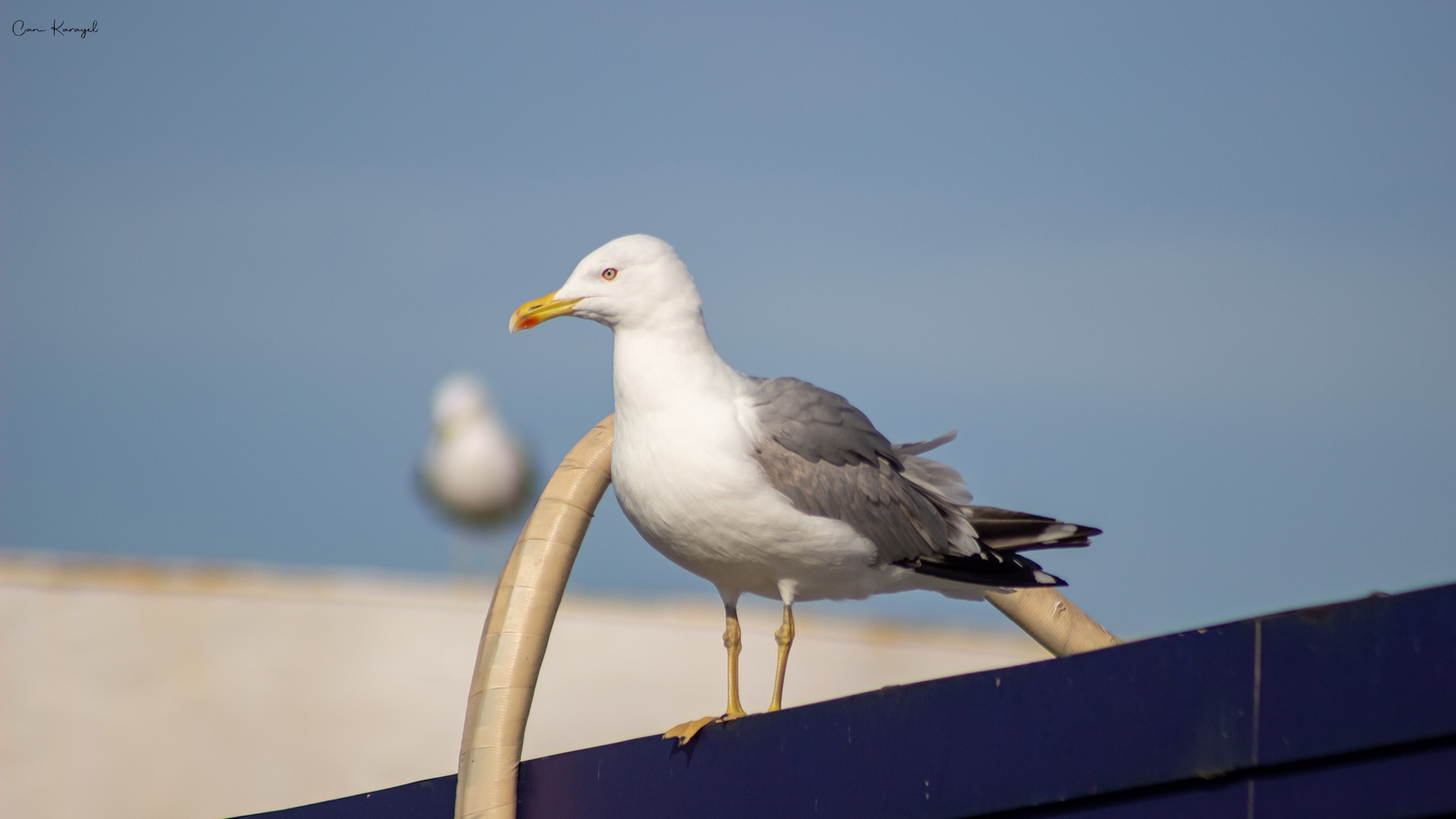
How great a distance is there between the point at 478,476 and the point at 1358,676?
1481cm

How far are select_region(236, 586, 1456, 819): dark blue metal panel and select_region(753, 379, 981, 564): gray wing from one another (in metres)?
0.68

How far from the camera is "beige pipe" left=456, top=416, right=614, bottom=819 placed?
Answer: 13.0ft

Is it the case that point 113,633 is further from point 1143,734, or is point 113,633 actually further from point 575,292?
point 1143,734

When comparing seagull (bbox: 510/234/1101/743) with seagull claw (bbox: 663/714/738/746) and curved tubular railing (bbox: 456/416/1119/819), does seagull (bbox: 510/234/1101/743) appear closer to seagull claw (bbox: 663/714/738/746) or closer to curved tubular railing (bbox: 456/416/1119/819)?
seagull claw (bbox: 663/714/738/746)

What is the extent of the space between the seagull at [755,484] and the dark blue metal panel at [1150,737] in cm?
32

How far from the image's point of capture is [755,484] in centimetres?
386

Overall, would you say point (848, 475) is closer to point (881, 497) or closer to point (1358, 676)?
point (881, 497)

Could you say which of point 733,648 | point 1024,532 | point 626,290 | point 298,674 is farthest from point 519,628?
point 298,674

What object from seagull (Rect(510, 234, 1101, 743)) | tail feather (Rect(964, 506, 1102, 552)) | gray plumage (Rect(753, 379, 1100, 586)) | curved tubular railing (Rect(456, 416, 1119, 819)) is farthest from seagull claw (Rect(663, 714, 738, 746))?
tail feather (Rect(964, 506, 1102, 552))

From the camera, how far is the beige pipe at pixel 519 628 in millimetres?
3975

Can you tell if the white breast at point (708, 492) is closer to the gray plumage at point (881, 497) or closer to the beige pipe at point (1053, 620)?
the gray plumage at point (881, 497)

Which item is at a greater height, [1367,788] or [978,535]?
[978,535]

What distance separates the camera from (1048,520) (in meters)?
4.34

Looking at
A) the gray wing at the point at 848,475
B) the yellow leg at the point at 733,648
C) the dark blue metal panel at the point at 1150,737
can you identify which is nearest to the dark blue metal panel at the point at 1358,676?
the dark blue metal panel at the point at 1150,737
